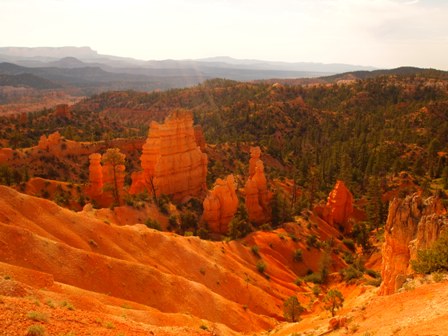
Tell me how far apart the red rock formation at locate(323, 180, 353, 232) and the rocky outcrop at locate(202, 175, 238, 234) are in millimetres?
14091

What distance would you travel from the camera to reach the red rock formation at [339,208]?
47750 mm

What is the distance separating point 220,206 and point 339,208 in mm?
16814

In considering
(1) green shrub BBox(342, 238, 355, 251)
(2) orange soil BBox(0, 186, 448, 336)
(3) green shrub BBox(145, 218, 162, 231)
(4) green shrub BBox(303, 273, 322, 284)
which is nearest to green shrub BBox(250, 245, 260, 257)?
(2) orange soil BBox(0, 186, 448, 336)

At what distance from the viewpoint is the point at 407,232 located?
71.3ft

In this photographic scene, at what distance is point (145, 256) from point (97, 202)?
20263mm

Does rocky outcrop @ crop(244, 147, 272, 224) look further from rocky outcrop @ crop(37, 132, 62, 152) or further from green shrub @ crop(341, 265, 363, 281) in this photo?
rocky outcrop @ crop(37, 132, 62, 152)

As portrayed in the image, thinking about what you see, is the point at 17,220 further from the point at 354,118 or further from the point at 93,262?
the point at 354,118

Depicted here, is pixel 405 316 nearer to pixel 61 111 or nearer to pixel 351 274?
pixel 351 274

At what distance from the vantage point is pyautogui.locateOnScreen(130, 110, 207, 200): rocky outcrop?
42.7m

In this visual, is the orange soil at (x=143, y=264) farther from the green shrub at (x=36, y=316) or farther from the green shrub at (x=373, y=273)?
the green shrub at (x=36, y=316)

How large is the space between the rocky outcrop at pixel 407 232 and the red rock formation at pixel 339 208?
77.6 ft

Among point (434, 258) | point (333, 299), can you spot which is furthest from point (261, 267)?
point (434, 258)

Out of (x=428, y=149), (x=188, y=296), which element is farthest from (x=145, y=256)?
(x=428, y=149)

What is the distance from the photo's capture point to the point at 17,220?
2217 cm
